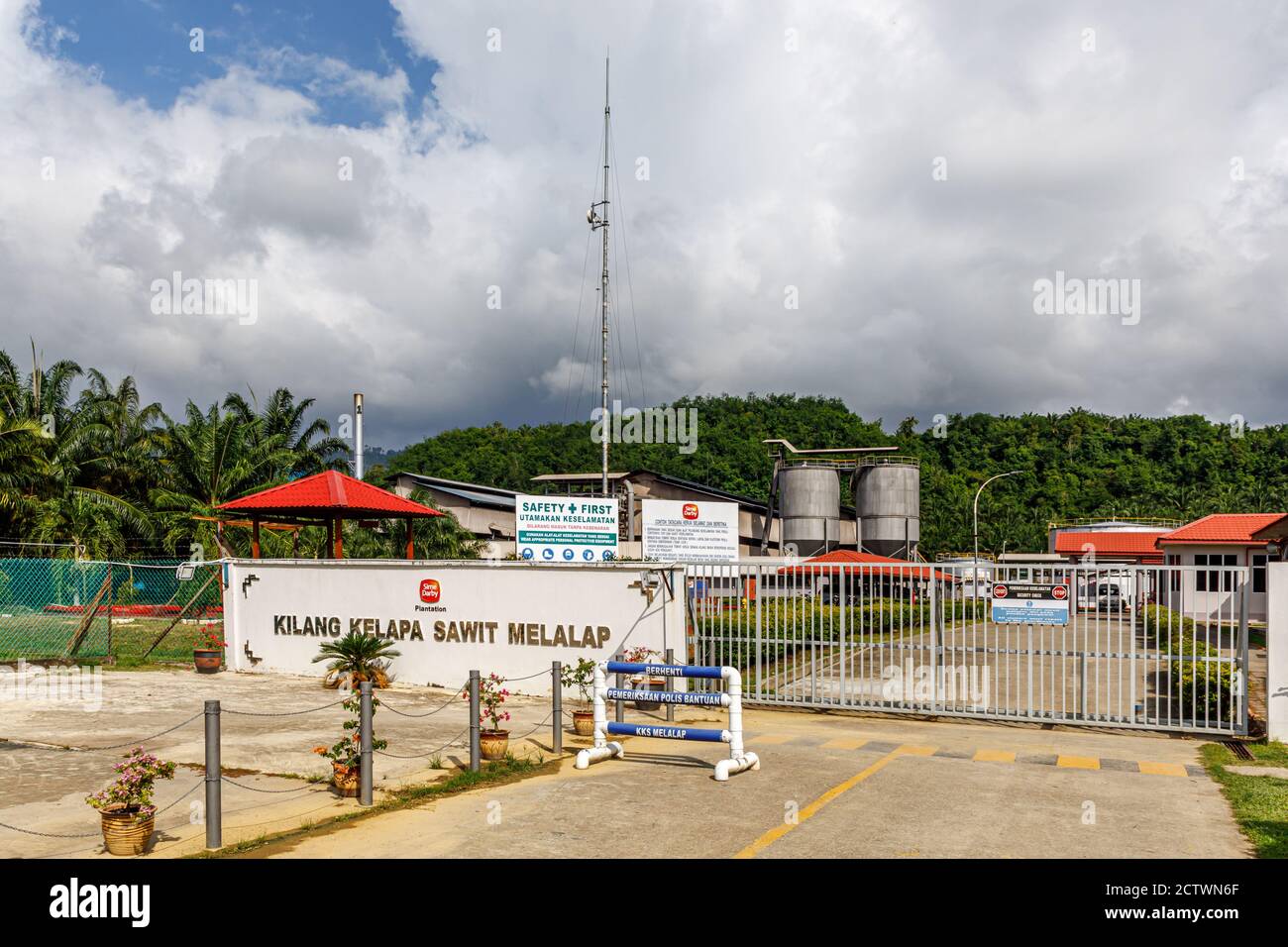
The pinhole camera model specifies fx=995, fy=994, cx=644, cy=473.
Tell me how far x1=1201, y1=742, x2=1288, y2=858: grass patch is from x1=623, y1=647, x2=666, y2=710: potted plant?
785cm

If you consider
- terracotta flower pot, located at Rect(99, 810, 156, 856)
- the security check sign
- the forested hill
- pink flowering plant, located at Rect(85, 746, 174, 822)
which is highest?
the forested hill

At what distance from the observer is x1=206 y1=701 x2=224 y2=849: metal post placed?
8.10m

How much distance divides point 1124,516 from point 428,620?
274ft

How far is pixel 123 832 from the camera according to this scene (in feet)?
25.8

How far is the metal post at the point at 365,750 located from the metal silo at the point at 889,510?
2066 inches

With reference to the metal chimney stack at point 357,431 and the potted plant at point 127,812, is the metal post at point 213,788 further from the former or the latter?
the metal chimney stack at point 357,431

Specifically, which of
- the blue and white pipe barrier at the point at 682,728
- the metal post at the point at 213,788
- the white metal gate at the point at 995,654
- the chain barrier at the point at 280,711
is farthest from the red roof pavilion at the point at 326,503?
the metal post at the point at 213,788

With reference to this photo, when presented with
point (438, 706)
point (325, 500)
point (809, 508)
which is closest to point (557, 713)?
point (438, 706)

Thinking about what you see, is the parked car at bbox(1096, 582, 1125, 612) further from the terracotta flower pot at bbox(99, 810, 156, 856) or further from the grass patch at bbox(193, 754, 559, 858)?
the terracotta flower pot at bbox(99, 810, 156, 856)

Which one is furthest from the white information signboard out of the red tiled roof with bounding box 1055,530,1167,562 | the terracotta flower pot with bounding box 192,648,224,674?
the red tiled roof with bounding box 1055,530,1167,562

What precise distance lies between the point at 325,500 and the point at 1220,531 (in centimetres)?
3814

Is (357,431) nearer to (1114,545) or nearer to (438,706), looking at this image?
(438,706)

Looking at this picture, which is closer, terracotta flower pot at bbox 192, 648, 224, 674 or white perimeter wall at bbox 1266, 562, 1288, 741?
white perimeter wall at bbox 1266, 562, 1288, 741
